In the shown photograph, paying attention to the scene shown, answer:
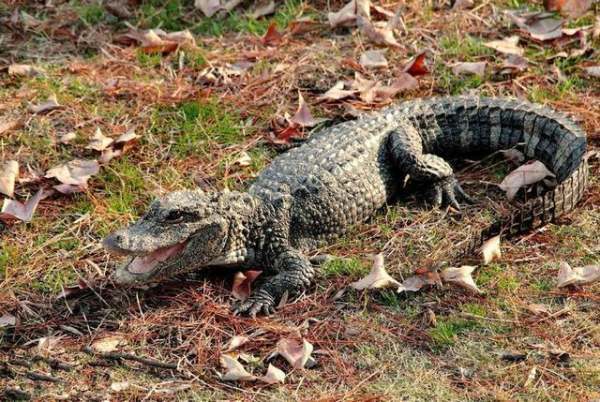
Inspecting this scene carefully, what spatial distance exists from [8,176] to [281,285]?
1888mm

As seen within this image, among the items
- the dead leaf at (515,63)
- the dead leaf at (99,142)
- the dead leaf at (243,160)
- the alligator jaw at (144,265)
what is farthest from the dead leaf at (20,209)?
the dead leaf at (515,63)

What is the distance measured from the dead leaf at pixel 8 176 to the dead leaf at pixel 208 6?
224cm

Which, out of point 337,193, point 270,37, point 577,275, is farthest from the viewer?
point 270,37

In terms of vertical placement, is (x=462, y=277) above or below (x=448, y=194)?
above

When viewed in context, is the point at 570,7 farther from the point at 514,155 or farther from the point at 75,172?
the point at 75,172

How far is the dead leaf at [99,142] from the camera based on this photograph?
586 cm

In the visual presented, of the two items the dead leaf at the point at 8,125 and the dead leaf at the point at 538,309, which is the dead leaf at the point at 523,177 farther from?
the dead leaf at the point at 8,125

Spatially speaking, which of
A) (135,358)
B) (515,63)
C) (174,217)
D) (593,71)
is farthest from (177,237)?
(593,71)

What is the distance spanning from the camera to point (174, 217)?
4.74 m

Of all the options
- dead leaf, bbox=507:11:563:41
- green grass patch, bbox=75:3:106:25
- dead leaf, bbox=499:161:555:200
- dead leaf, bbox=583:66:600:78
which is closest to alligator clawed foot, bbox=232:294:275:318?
dead leaf, bbox=499:161:555:200

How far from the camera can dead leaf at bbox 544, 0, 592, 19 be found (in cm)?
702

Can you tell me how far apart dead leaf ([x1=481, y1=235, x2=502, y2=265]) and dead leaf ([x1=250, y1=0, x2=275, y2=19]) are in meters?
3.20

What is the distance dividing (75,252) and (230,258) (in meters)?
0.84

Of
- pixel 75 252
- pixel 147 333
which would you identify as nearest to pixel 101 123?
pixel 75 252
